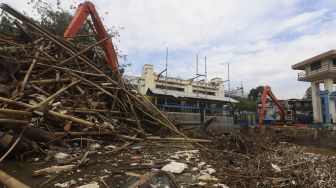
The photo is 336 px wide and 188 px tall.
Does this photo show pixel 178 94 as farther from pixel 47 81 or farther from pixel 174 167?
pixel 174 167

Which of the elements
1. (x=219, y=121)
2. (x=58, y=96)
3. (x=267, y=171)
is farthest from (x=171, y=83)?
(x=267, y=171)

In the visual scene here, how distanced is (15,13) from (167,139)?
3551 mm

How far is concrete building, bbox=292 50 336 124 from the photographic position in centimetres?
2261

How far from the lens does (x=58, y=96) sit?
452 centimetres

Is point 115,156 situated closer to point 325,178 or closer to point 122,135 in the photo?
point 122,135

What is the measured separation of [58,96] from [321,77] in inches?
1020

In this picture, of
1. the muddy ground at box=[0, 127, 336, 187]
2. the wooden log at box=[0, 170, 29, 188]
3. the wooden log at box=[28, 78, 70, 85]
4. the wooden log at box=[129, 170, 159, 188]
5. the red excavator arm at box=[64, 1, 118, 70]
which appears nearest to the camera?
the wooden log at box=[0, 170, 29, 188]

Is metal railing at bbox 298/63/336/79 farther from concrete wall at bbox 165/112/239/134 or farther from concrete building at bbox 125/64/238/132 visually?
concrete wall at bbox 165/112/239/134

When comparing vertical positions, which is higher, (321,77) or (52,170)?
(321,77)


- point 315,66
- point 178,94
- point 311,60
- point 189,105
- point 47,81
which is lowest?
point 47,81

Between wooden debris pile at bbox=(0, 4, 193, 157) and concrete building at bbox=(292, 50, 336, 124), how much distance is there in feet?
66.4

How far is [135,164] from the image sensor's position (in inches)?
130

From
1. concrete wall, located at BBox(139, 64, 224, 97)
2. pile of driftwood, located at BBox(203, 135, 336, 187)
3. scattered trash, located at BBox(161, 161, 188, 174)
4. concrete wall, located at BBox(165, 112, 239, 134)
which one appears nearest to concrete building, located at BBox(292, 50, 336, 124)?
concrete wall, located at BBox(139, 64, 224, 97)

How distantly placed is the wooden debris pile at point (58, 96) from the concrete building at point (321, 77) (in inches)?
796
